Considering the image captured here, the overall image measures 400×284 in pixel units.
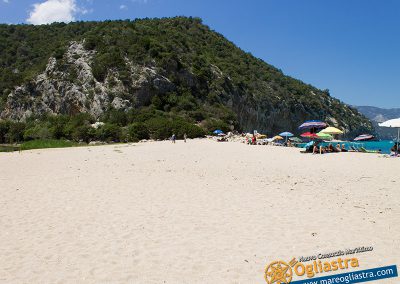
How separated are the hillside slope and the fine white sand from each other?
43852 millimetres

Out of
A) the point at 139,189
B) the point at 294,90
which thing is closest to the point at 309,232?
the point at 139,189

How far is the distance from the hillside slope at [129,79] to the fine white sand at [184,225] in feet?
144

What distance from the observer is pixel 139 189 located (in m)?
11.4

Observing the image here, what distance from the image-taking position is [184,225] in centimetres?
734

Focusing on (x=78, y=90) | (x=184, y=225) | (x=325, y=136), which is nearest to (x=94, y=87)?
(x=78, y=90)

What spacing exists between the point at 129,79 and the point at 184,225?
181ft

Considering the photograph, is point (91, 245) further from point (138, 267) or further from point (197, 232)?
point (197, 232)

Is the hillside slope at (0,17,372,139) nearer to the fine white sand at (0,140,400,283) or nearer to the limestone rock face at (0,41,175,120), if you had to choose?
the limestone rock face at (0,41,175,120)

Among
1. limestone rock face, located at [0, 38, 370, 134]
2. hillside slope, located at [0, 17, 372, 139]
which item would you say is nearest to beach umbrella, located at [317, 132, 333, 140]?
hillside slope, located at [0, 17, 372, 139]

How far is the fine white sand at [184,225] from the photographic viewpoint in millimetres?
5238

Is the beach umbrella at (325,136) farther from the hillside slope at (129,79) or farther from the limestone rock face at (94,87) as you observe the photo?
the limestone rock face at (94,87)

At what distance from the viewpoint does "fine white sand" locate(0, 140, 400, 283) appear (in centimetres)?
524

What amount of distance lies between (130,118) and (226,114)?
60.6 ft

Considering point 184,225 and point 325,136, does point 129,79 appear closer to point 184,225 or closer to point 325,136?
point 325,136
